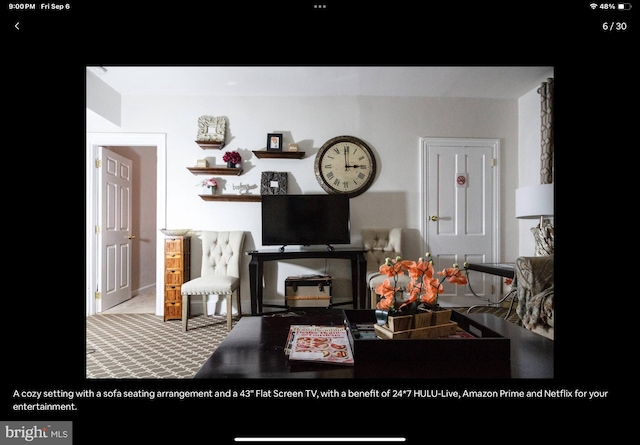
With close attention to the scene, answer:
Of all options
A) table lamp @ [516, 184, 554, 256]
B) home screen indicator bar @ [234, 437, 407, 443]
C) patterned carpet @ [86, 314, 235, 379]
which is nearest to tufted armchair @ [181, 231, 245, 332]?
patterned carpet @ [86, 314, 235, 379]

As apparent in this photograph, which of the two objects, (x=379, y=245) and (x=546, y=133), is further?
(x=379, y=245)

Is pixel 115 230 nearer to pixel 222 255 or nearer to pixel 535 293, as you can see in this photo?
pixel 222 255

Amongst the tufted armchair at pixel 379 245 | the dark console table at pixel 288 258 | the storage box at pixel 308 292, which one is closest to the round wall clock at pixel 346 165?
the tufted armchair at pixel 379 245

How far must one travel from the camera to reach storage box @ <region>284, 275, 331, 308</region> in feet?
10.6

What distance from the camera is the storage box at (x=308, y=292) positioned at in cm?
324

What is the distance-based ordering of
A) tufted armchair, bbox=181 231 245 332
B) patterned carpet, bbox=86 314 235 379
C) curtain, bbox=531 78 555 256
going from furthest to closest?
tufted armchair, bbox=181 231 245 332 → curtain, bbox=531 78 555 256 → patterned carpet, bbox=86 314 235 379

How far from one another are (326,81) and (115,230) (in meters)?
3.07

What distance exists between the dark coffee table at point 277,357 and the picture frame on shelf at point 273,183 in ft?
7.85

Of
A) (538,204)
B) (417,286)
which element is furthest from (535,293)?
(417,286)

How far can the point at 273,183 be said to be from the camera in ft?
11.9

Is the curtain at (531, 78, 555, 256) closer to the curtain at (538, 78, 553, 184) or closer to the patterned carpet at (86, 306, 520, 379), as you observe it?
the curtain at (538, 78, 553, 184)

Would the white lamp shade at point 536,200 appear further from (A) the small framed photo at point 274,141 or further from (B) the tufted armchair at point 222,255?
(B) the tufted armchair at point 222,255

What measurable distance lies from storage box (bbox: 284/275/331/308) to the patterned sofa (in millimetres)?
1667

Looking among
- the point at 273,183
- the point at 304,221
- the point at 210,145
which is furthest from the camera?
the point at 273,183
